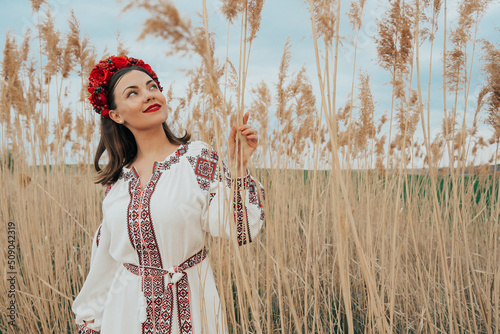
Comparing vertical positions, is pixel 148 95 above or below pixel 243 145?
above

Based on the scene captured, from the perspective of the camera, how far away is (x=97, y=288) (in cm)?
147

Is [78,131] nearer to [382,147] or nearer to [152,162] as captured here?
[152,162]

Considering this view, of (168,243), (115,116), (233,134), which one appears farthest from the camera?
(115,116)

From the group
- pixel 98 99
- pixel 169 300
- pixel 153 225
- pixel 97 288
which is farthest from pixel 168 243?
pixel 98 99

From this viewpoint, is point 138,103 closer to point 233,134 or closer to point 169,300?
point 233,134

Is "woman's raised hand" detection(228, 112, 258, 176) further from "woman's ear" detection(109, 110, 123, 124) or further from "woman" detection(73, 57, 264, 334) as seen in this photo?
"woman's ear" detection(109, 110, 123, 124)

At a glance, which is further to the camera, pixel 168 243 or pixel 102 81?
pixel 102 81

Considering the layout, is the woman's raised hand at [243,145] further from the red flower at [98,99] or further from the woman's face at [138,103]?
the red flower at [98,99]

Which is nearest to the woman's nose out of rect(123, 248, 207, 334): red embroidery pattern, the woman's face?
the woman's face

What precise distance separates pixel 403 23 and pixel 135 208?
1036 mm

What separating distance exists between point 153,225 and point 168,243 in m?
0.07

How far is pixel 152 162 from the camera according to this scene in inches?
55.6

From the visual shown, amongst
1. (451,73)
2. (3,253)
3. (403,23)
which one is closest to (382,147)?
(451,73)

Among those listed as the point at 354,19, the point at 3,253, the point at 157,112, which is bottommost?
the point at 3,253
